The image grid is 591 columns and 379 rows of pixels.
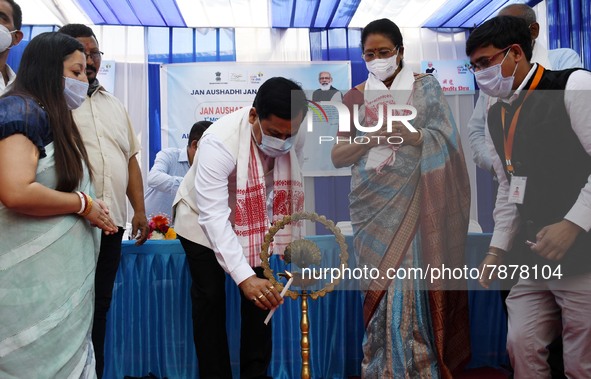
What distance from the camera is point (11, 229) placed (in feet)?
4.65

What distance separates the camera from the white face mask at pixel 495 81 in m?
1.86

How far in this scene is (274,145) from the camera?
6.36 ft

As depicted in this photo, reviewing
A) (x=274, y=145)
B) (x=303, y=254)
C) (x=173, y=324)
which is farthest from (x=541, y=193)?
(x=173, y=324)

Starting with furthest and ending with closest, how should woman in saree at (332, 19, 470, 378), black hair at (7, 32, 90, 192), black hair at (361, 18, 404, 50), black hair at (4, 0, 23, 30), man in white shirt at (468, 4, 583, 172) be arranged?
man in white shirt at (468, 4, 583, 172)
black hair at (361, 18, 404, 50)
woman in saree at (332, 19, 470, 378)
black hair at (4, 0, 23, 30)
black hair at (7, 32, 90, 192)

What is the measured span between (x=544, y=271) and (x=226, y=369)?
1259mm

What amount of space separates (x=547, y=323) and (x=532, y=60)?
1238 mm

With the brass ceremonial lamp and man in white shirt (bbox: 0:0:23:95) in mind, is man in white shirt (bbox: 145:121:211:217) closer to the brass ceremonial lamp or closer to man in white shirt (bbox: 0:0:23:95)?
man in white shirt (bbox: 0:0:23:95)

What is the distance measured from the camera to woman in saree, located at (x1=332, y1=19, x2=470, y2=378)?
226 cm

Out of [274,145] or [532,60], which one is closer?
[274,145]

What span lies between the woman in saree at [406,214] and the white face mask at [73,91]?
3.57 ft

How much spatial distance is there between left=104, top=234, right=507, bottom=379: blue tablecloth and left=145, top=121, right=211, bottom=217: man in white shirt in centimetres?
143

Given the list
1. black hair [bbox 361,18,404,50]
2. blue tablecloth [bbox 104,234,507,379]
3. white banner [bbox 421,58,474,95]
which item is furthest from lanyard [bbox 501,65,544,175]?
white banner [bbox 421,58,474,95]

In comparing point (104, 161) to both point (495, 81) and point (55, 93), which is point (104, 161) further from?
point (495, 81)

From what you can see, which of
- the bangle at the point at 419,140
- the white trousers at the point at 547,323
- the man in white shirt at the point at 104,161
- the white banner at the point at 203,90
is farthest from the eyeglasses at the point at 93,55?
the white banner at the point at 203,90
